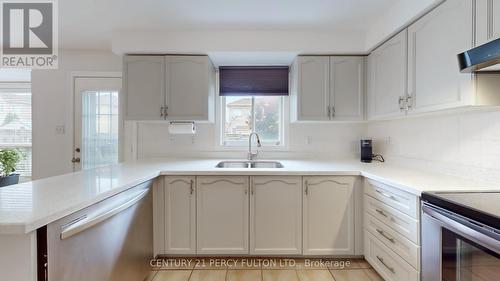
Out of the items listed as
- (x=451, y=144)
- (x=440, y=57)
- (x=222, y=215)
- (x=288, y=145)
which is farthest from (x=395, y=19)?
(x=222, y=215)

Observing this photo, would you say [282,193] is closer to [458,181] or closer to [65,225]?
[458,181]

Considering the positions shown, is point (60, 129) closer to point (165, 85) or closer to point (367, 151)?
point (165, 85)

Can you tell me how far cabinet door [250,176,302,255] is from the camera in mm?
2262

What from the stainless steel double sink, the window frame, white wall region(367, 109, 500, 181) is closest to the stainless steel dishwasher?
the stainless steel double sink

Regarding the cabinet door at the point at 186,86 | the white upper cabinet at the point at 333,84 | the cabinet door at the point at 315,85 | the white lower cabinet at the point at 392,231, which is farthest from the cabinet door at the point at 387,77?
the cabinet door at the point at 186,86

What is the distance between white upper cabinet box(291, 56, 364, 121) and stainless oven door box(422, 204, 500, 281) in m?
1.46

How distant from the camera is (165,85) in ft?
8.77

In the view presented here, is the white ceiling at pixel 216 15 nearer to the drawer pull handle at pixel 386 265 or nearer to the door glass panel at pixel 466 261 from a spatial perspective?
the door glass panel at pixel 466 261

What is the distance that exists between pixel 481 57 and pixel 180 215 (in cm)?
225

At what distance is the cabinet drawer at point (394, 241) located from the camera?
1546mm

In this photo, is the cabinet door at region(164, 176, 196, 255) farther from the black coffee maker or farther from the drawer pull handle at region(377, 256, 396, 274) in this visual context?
the black coffee maker

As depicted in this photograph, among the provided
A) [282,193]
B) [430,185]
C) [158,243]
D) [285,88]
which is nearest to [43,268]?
[158,243]

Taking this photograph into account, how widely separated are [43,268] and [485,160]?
244 cm

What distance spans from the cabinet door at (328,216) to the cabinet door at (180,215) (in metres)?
0.99
